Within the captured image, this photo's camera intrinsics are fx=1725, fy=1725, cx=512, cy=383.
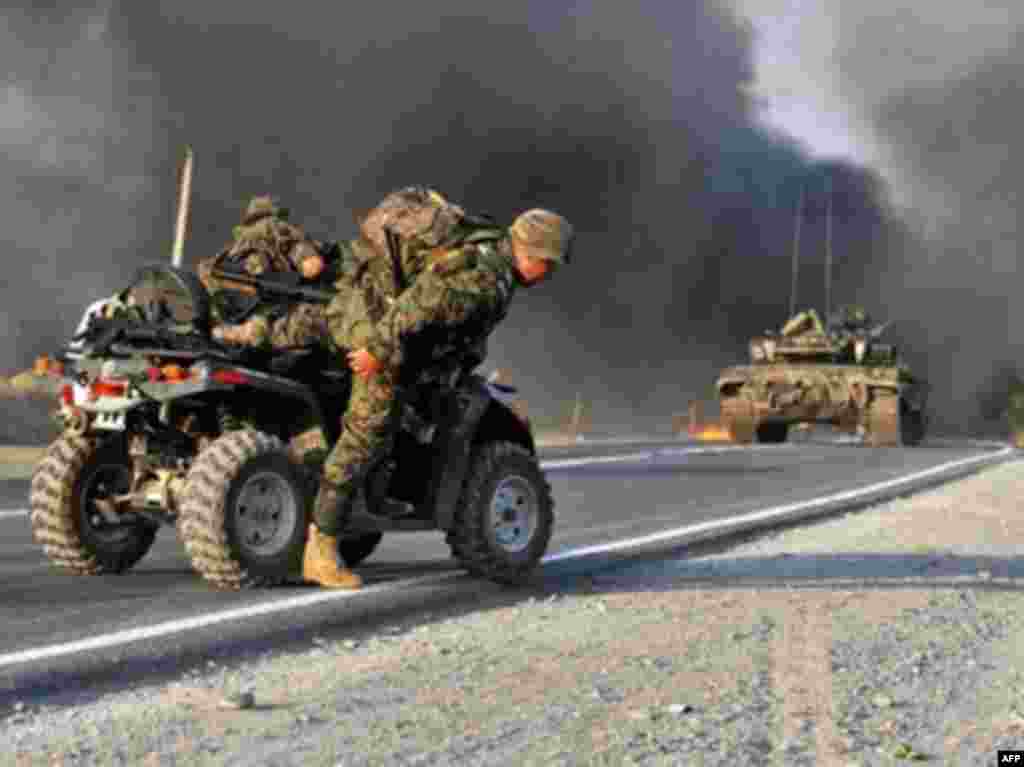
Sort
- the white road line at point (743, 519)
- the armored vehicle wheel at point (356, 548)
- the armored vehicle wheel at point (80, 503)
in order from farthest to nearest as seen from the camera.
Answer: the white road line at point (743, 519)
the armored vehicle wheel at point (356, 548)
the armored vehicle wheel at point (80, 503)

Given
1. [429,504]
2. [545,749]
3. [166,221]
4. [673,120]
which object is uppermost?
[673,120]

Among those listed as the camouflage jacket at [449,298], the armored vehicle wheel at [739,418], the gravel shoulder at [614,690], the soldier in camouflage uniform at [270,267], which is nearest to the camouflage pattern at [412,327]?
the camouflage jacket at [449,298]

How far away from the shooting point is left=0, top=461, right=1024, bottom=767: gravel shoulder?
3752 millimetres

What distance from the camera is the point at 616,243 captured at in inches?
1682

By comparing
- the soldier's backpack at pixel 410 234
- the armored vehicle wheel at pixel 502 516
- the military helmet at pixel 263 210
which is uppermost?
the military helmet at pixel 263 210

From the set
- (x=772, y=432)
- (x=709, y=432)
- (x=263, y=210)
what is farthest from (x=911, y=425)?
(x=263, y=210)

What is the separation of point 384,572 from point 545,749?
11.4 ft

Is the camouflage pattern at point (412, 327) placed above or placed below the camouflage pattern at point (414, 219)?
below

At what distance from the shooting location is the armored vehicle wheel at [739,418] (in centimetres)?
2816

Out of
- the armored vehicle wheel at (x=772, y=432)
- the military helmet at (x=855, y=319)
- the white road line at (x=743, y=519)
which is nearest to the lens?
the white road line at (x=743, y=519)

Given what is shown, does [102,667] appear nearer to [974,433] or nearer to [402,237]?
[402,237]

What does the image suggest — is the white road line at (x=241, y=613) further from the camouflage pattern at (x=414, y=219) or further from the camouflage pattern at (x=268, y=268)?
the camouflage pattern at (x=414, y=219)

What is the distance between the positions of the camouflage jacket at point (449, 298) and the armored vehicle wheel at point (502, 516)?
0.88 m

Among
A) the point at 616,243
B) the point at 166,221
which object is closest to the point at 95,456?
the point at 166,221
